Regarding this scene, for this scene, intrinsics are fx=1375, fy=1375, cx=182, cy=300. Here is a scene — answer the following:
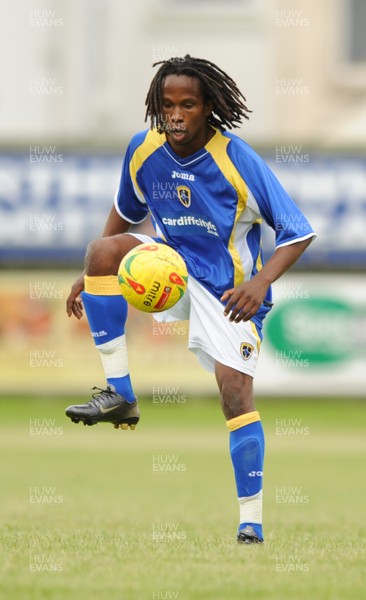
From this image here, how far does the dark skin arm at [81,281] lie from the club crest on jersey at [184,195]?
682 mm

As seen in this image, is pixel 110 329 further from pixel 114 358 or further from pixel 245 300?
pixel 245 300

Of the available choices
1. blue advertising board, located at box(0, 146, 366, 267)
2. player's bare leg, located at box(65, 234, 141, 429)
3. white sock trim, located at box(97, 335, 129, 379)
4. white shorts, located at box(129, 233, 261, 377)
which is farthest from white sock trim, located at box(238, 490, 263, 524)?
blue advertising board, located at box(0, 146, 366, 267)

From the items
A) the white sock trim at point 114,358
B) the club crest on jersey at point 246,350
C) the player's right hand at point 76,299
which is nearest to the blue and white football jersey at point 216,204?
the club crest on jersey at point 246,350

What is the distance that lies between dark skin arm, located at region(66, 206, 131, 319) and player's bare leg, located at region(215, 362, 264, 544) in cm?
109

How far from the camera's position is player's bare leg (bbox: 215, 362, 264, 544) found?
25.0ft

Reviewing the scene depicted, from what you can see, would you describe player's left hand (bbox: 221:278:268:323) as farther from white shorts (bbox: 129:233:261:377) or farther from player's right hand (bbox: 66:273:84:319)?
player's right hand (bbox: 66:273:84:319)

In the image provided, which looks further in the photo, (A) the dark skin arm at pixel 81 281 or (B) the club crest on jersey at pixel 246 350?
(A) the dark skin arm at pixel 81 281

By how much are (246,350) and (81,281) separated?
1.21 m

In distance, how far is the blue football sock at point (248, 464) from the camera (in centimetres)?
767

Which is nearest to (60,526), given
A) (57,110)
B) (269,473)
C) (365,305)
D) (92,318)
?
(92,318)

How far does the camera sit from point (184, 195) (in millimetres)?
7770

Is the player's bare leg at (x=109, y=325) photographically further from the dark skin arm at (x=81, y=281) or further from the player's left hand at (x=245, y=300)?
the player's left hand at (x=245, y=300)

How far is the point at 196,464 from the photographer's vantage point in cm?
1432

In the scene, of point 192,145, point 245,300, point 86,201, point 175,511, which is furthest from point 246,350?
point 86,201
